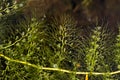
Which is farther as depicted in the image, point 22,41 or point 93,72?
point 22,41

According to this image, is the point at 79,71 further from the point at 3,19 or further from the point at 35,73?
the point at 3,19

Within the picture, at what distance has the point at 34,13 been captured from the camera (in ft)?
5.02

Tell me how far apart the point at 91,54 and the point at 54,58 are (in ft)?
0.44

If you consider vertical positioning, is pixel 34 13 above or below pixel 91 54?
above

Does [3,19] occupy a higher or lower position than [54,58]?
higher

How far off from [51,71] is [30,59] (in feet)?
0.25

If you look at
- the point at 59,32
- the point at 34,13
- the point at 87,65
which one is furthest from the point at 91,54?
the point at 34,13

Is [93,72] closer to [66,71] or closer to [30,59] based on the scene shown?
[66,71]

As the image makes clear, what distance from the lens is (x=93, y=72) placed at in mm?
1322

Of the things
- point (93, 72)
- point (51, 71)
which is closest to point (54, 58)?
point (51, 71)

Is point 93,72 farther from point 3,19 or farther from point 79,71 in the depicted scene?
point 3,19

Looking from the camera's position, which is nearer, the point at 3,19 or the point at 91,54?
the point at 91,54

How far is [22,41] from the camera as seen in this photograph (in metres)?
1.48

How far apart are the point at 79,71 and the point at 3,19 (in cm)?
33
